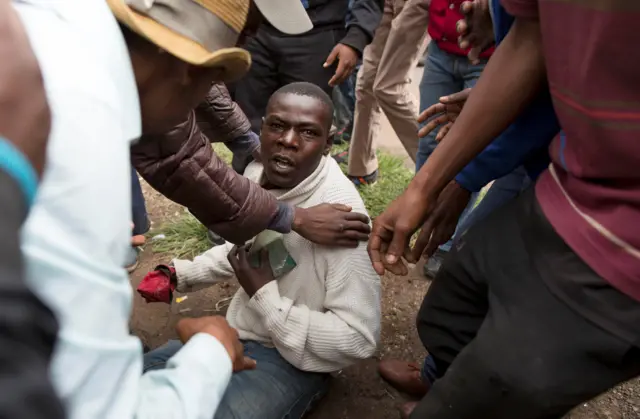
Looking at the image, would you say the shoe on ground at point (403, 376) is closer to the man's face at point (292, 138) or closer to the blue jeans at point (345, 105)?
the man's face at point (292, 138)

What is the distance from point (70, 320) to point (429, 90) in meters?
2.42

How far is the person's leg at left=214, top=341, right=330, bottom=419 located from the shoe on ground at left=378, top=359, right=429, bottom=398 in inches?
14.5

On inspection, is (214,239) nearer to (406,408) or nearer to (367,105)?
(367,105)

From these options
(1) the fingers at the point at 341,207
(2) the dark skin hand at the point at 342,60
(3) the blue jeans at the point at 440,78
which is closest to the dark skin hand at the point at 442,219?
(1) the fingers at the point at 341,207

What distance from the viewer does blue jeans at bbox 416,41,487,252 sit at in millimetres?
2562

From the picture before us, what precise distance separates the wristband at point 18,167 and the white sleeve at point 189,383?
1.79 feet

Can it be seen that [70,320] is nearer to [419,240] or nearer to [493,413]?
[493,413]

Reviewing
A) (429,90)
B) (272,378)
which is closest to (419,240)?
(272,378)

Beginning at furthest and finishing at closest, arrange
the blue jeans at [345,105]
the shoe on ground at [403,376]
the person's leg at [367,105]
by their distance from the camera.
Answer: the blue jeans at [345,105], the person's leg at [367,105], the shoe on ground at [403,376]

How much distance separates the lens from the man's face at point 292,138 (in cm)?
188

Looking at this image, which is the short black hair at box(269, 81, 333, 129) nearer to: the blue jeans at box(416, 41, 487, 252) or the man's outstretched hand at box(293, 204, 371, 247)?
the man's outstretched hand at box(293, 204, 371, 247)

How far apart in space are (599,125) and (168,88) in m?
0.82

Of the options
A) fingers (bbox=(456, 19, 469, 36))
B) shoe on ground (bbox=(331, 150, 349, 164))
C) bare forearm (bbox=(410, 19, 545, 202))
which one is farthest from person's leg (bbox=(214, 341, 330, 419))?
shoe on ground (bbox=(331, 150, 349, 164))

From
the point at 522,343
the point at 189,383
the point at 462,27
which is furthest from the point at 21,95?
the point at 462,27
